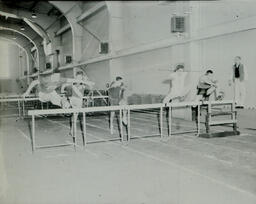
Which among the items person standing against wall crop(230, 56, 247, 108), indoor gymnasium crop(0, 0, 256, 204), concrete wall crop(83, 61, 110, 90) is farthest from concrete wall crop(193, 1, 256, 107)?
concrete wall crop(83, 61, 110, 90)

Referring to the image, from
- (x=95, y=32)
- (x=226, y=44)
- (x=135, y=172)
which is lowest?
(x=135, y=172)

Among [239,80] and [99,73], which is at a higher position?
[99,73]

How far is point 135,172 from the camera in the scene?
4.23 m

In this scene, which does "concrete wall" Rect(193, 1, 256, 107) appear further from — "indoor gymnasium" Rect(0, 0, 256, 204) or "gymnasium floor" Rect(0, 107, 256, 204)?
"gymnasium floor" Rect(0, 107, 256, 204)

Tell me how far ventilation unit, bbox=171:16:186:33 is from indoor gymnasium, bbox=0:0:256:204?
0.03 m

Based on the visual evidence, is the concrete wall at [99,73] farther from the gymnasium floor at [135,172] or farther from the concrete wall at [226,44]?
the gymnasium floor at [135,172]

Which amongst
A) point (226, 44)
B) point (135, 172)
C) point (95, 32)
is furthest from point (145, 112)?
point (135, 172)

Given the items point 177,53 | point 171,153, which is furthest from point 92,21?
point 171,153

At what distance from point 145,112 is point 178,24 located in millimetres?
4609

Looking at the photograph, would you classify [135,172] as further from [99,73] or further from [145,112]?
[99,73]

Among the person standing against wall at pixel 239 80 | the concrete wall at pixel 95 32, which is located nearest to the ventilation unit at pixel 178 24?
the person standing against wall at pixel 239 80

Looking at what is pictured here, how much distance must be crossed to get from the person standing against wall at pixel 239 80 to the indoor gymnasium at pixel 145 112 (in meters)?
0.03

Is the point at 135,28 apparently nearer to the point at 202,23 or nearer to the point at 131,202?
the point at 202,23

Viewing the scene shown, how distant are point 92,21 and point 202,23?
32.1 feet
